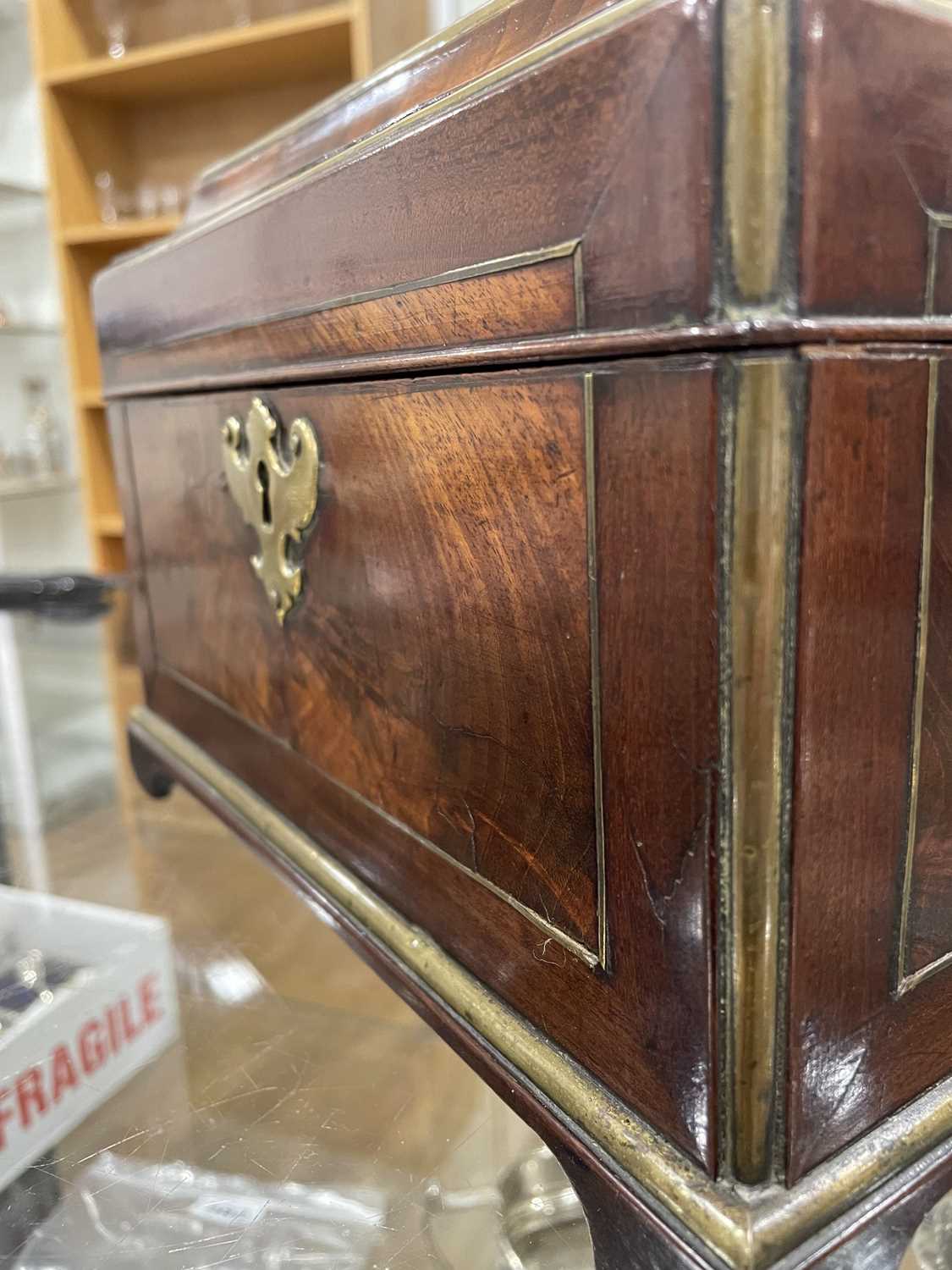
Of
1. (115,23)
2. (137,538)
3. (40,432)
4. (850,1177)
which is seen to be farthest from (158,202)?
(850,1177)

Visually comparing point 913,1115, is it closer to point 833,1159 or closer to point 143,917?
point 833,1159

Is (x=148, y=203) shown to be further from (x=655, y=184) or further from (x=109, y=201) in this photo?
(x=655, y=184)

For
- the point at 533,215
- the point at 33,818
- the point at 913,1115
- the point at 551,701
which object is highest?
the point at 533,215

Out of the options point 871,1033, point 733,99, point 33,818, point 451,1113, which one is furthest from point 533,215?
point 33,818

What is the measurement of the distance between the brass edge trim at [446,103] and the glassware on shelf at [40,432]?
1961 millimetres

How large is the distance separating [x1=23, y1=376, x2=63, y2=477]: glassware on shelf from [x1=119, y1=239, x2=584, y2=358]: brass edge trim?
1.94m

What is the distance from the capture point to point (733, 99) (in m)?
0.30

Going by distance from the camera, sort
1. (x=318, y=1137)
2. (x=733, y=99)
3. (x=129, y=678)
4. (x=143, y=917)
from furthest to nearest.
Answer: (x=129, y=678)
(x=143, y=917)
(x=318, y=1137)
(x=733, y=99)

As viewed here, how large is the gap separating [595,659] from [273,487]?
321 millimetres

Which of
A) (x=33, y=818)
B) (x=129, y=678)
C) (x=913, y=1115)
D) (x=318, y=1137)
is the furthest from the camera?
(x=129, y=678)

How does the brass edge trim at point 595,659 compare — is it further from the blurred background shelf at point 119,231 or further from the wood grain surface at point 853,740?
the blurred background shelf at point 119,231

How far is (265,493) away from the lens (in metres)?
0.66

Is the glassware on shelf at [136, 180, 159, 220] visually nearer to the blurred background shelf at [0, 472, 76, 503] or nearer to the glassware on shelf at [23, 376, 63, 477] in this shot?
the glassware on shelf at [23, 376, 63, 477]

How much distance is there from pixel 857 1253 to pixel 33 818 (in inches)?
36.3
